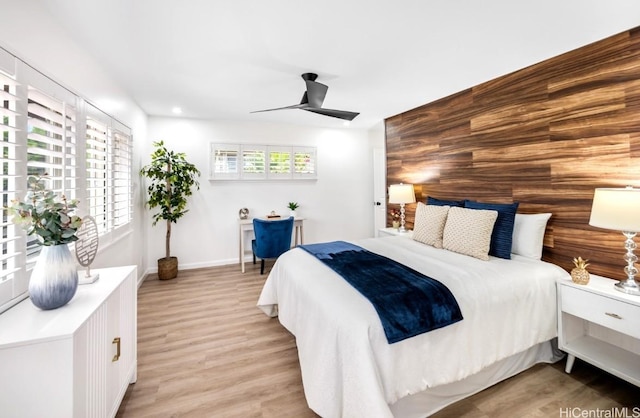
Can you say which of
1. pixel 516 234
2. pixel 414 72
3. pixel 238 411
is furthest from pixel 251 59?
pixel 516 234

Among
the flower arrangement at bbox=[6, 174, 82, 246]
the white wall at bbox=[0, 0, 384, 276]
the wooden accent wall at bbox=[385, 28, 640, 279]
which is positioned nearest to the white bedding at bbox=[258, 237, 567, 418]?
the wooden accent wall at bbox=[385, 28, 640, 279]

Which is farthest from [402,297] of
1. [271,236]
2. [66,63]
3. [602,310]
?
[66,63]

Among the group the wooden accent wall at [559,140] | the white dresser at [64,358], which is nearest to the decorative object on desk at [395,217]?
the wooden accent wall at [559,140]

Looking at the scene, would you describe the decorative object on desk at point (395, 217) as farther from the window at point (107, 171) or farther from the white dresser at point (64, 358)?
the window at point (107, 171)

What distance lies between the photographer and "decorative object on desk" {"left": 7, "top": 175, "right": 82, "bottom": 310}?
1248 mm

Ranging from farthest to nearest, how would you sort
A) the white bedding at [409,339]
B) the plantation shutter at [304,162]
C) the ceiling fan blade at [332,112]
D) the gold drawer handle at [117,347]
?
the plantation shutter at [304,162] < the ceiling fan blade at [332,112] < the gold drawer handle at [117,347] < the white bedding at [409,339]

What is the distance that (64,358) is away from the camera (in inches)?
42.2

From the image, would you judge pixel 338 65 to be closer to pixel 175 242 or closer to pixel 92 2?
pixel 92 2

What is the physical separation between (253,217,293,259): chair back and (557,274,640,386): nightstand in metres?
3.05

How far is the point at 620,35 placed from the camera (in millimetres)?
2008

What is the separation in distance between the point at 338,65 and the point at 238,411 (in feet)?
9.34

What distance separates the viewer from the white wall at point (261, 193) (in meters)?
4.44

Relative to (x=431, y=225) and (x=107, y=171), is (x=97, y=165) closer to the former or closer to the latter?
(x=107, y=171)

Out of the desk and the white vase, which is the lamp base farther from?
the desk
